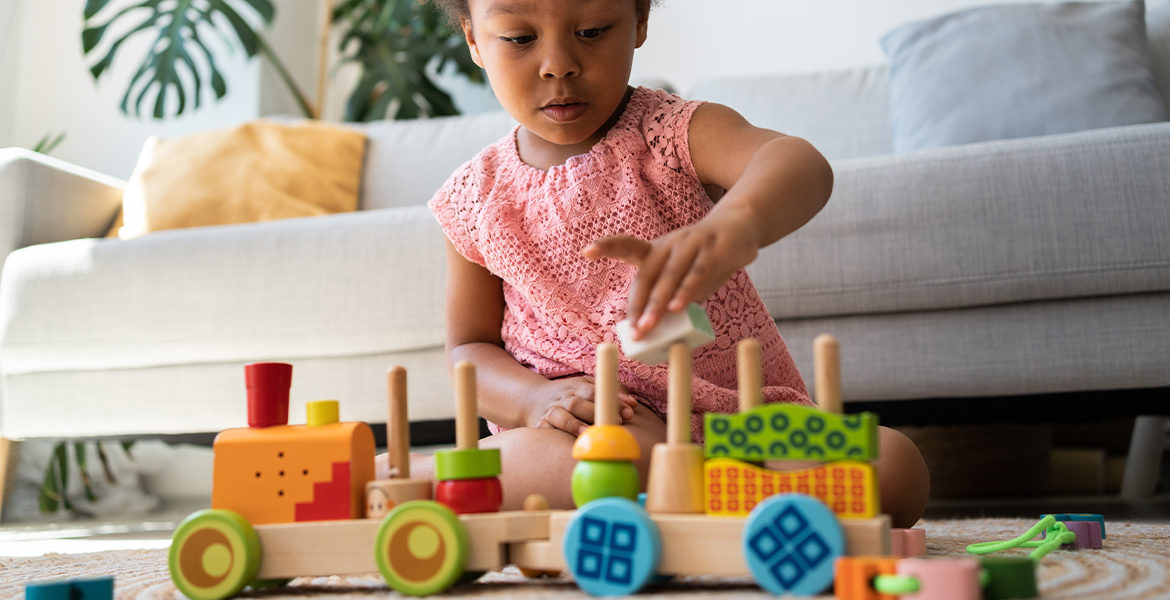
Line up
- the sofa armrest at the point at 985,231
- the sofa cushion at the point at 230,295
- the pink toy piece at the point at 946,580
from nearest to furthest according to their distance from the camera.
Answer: the pink toy piece at the point at 946,580
the sofa armrest at the point at 985,231
the sofa cushion at the point at 230,295

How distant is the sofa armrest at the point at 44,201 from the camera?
160 centimetres

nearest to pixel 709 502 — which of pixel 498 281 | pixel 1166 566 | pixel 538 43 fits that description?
pixel 1166 566

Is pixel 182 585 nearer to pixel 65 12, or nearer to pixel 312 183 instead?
pixel 312 183

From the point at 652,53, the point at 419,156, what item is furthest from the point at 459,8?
the point at 652,53

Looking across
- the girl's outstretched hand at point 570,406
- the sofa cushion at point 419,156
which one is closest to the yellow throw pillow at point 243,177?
the sofa cushion at point 419,156

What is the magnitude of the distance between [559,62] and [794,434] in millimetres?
426

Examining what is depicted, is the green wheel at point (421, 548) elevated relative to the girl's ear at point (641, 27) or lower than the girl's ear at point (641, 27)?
lower

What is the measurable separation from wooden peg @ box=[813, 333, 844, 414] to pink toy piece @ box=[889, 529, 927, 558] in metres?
0.18

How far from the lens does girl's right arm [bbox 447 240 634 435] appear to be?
0.86 metres

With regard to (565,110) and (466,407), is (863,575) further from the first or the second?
(565,110)

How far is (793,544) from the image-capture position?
51 centimetres

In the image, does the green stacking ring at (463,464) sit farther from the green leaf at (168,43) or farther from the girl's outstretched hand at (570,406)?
the green leaf at (168,43)

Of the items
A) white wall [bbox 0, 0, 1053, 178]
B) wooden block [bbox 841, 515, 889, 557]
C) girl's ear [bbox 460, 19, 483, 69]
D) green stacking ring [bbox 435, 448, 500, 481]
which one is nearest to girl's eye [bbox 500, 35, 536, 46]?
girl's ear [bbox 460, 19, 483, 69]

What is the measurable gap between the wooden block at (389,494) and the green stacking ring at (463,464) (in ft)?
0.05
